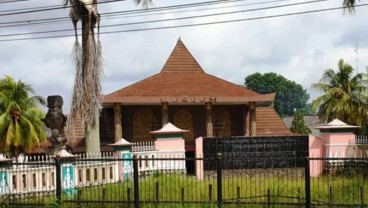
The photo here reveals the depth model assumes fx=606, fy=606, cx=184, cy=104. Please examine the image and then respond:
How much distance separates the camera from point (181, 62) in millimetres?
27453

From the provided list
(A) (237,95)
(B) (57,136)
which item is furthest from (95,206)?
(A) (237,95)

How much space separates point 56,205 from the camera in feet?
38.6

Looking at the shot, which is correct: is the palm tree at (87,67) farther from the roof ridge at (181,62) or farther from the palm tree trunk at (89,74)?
the roof ridge at (181,62)

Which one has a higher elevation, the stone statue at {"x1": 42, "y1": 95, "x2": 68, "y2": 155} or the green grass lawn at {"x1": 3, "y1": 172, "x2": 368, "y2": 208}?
the stone statue at {"x1": 42, "y1": 95, "x2": 68, "y2": 155}

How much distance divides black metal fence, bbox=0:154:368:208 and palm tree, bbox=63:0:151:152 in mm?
2442

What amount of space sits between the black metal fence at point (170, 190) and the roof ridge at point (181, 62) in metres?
8.01

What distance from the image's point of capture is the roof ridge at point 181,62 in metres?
27.2

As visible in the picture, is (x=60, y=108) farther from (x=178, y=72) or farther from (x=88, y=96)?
(x=178, y=72)

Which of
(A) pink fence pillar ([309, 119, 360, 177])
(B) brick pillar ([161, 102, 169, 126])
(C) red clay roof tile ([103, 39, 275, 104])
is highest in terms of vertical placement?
(C) red clay roof tile ([103, 39, 275, 104])

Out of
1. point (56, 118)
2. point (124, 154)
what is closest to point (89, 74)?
point (56, 118)

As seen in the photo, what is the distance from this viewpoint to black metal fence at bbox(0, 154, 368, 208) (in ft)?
37.5

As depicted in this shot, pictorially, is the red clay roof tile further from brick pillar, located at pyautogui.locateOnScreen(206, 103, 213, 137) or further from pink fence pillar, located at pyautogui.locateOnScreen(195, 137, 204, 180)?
pink fence pillar, located at pyautogui.locateOnScreen(195, 137, 204, 180)

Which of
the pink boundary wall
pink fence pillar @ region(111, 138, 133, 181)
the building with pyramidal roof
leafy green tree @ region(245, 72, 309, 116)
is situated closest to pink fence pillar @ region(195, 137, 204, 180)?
the pink boundary wall

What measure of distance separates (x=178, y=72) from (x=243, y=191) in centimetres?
1259
